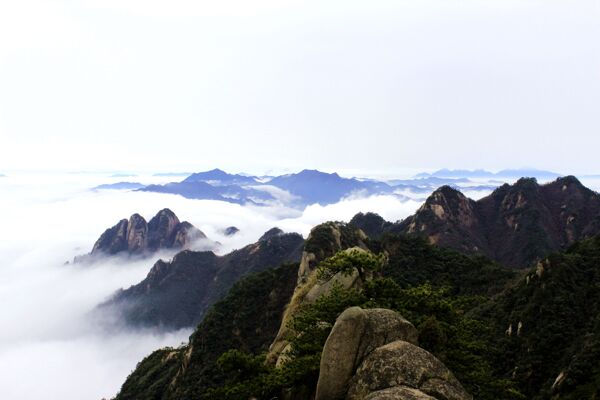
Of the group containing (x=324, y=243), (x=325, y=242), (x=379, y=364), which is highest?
(x=379, y=364)

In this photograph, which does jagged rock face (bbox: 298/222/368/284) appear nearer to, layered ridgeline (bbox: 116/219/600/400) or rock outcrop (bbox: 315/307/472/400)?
layered ridgeline (bbox: 116/219/600/400)

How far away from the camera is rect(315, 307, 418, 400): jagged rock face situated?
69.8 ft

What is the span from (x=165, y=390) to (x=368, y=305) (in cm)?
8157

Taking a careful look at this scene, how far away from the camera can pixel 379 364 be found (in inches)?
762

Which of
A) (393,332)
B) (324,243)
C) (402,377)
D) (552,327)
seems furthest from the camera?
(324,243)

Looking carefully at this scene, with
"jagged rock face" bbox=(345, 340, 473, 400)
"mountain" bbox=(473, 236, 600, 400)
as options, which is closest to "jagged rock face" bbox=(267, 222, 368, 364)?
"mountain" bbox=(473, 236, 600, 400)

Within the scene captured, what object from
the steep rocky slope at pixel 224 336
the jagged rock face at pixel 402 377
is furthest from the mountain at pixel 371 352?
the steep rocky slope at pixel 224 336

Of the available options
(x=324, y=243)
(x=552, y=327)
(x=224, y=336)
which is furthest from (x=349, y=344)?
(x=224, y=336)

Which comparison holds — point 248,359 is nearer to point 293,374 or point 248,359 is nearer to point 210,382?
point 293,374

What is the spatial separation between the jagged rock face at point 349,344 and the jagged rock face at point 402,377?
100cm

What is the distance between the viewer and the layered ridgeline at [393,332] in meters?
21.4

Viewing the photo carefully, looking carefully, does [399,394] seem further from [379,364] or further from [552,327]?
[552,327]

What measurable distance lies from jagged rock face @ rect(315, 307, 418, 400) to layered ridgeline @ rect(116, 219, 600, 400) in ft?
0.17

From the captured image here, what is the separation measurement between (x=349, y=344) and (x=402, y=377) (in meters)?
3.74
